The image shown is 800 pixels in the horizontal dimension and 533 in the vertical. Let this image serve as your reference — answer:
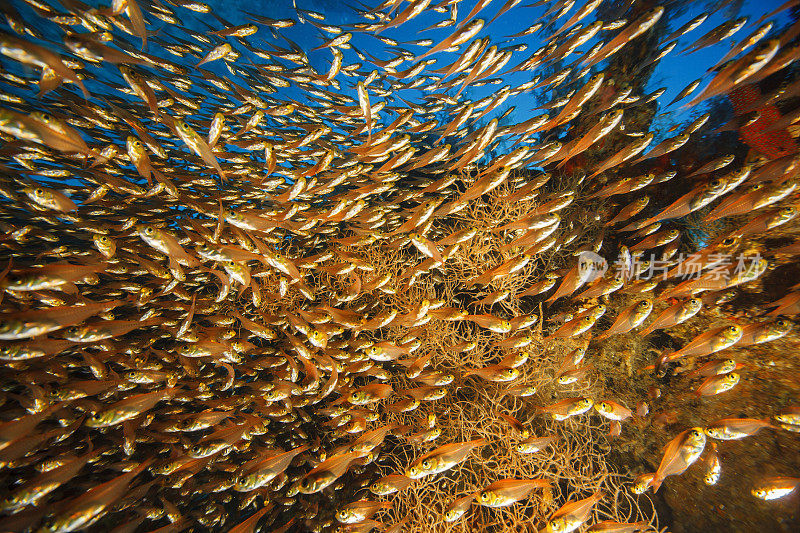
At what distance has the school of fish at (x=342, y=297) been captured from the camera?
123 inches

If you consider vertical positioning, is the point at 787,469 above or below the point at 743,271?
below

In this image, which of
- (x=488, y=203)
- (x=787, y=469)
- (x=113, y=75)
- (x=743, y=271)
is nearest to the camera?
(x=743, y=271)

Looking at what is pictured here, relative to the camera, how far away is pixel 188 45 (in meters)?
4.66

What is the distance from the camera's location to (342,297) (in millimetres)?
4262

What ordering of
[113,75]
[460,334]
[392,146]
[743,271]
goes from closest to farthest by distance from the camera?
[743,271], [392,146], [460,334], [113,75]

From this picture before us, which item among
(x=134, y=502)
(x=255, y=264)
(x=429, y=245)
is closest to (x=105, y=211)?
(x=255, y=264)

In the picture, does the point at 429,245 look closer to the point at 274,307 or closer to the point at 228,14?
the point at 274,307

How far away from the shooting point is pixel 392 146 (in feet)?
14.8

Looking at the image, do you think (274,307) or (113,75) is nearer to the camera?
(274,307)

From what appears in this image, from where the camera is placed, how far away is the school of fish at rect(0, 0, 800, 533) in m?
3.12

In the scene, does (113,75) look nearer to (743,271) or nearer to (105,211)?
(105,211)

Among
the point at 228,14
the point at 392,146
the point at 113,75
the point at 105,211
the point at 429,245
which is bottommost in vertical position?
the point at 429,245

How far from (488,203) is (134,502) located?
700 centimetres

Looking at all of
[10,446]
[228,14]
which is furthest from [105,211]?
[228,14]
